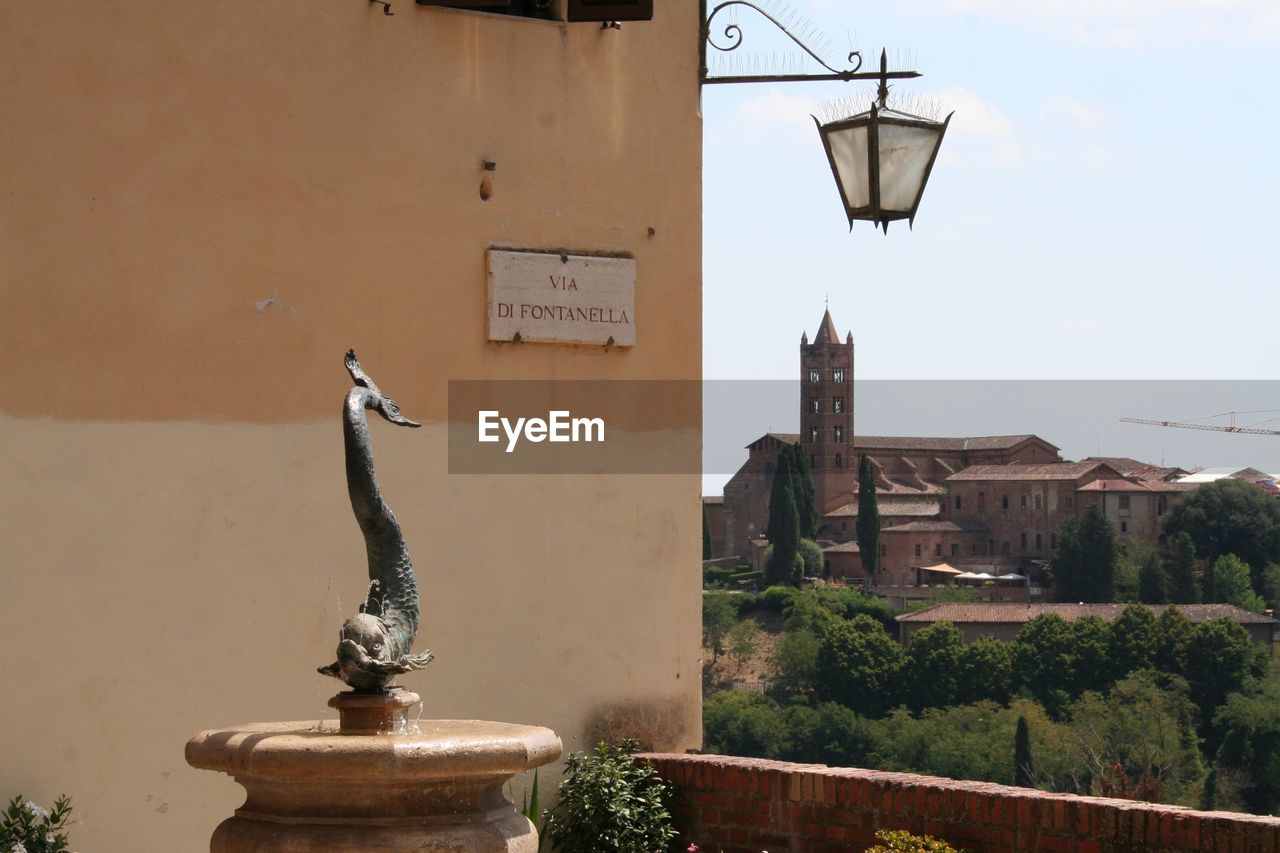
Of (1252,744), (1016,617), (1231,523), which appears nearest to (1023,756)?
(1252,744)

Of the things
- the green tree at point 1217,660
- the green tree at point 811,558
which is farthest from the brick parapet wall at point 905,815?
the green tree at point 811,558

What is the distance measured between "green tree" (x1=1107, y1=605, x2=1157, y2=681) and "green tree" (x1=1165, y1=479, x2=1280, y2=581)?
851 inches

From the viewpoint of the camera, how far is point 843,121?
5977 mm

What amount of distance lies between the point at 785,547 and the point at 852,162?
102552 millimetres

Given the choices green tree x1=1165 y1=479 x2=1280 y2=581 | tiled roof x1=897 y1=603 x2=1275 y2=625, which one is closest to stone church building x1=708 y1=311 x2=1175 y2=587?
green tree x1=1165 y1=479 x2=1280 y2=581

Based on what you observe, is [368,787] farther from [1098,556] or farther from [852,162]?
[1098,556]

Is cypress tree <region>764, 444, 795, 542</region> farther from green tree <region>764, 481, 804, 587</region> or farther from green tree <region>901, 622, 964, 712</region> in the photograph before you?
green tree <region>901, 622, 964, 712</region>

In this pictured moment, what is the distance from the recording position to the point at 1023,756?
220 ft

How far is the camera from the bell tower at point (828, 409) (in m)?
132

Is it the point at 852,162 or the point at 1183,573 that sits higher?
the point at 852,162

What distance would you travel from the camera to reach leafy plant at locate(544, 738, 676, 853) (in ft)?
20.1

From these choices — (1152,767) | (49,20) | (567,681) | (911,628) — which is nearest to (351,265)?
(49,20)

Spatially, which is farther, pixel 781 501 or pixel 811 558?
pixel 781 501
